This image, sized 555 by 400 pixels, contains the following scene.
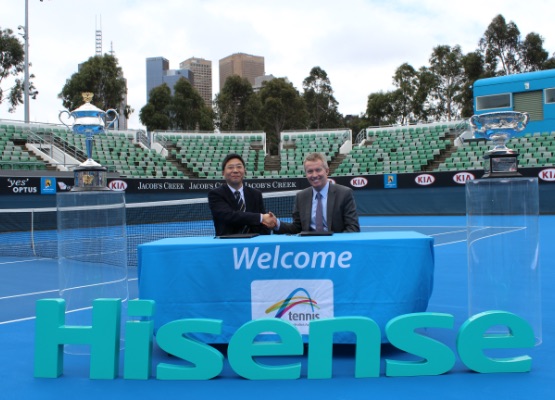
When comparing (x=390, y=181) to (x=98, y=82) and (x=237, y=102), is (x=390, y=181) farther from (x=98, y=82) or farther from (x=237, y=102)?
(x=237, y=102)

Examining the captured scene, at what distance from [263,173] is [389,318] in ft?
84.0

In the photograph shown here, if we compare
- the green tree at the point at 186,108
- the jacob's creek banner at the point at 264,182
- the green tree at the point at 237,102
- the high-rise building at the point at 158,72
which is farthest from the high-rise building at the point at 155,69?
the jacob's creek banner at the point at 264,182

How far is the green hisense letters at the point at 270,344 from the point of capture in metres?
3.74

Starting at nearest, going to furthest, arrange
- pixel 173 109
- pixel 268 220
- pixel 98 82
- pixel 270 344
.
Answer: pixel 270 344, pixel 268 220, pixel 98 82, pixel 173 109

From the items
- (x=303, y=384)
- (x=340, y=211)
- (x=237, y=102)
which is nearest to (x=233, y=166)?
(x=340, y=211)

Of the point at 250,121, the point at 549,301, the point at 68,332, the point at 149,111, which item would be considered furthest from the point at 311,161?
the point at 250,121

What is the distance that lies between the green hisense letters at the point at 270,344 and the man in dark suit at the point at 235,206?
119cm

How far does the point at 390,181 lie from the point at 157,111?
1306 inches

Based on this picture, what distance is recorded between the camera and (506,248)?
4324 millimetres

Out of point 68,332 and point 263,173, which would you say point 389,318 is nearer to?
point 68,332

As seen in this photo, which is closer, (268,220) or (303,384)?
(303,384)

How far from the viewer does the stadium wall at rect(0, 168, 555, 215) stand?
74.9 feet

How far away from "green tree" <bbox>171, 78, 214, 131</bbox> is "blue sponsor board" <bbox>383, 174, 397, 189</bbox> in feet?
104

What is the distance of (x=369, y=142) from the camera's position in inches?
1346
